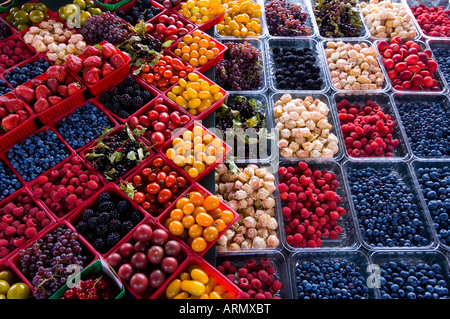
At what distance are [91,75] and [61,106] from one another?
0.29 m

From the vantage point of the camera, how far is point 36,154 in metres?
2.07

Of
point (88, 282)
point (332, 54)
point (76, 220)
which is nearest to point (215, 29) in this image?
point (332, 54)

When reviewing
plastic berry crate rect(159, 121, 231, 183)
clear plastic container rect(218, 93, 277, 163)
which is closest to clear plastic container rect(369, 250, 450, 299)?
clear plastic container rect(218, 93, 277, 163)

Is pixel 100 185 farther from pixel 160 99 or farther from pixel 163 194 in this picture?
pixel 160 99

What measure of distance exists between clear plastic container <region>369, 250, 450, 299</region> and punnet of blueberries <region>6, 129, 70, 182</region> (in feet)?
7.37

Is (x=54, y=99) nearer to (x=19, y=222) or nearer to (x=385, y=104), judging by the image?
(x=19, y=222)

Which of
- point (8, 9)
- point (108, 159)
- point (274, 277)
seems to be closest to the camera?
point (108, 159)

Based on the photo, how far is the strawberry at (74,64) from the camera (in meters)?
2.27

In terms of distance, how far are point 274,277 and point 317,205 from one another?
0.62 m

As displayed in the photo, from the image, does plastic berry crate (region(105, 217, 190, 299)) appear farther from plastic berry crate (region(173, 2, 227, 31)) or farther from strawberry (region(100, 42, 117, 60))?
plastic berry crate (region(173, 2, 227, 31))

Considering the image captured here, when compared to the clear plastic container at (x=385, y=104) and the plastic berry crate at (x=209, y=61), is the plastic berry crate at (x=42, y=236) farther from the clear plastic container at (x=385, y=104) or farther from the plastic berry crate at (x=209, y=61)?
the clear plastic container at (x=385, y=104)

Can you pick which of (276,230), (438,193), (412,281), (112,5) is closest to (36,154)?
(112,5)

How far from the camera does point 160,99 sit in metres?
2.39

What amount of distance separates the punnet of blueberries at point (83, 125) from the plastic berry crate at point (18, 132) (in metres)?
0.16
